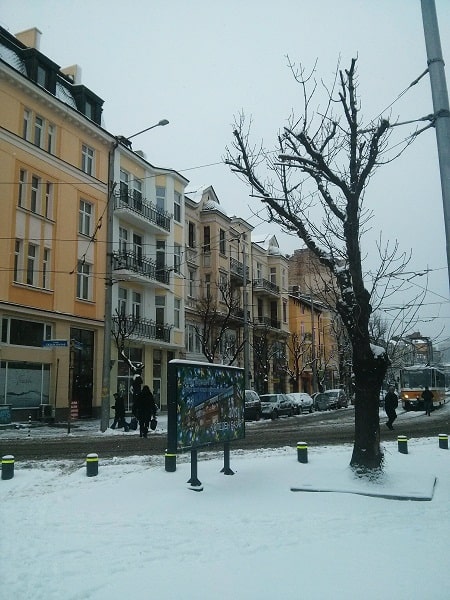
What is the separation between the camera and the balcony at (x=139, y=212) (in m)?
32.7

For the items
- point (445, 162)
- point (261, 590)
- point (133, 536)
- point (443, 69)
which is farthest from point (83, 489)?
point (443, 69)

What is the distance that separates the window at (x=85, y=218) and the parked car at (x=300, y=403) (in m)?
17.7

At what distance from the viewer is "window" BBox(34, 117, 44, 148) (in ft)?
89.9

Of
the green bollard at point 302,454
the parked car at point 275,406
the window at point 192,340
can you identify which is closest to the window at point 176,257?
the window at point 192,340

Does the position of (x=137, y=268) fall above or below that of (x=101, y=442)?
above

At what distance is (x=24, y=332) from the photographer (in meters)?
25.8

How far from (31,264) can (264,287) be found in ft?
98.3

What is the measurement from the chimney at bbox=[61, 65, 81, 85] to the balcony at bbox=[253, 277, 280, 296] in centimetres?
2545

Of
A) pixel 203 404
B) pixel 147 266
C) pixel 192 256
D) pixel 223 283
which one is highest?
pixel 192 256

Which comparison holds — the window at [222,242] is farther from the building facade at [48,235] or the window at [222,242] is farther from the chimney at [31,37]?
the chimney at [31,37]

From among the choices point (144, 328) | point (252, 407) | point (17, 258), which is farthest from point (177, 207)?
point (17, 258)

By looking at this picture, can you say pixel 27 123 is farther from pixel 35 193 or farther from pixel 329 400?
pixel 329 400

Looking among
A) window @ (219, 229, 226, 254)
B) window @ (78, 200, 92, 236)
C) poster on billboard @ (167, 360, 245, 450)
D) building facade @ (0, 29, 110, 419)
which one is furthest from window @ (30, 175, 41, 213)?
poster on billboard @ (167, 360, 245, 450)

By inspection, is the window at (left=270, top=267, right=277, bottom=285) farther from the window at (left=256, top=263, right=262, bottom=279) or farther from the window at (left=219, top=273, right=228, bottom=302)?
the window at (left=219, top=273, right=228, bottom=302)
